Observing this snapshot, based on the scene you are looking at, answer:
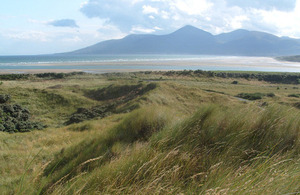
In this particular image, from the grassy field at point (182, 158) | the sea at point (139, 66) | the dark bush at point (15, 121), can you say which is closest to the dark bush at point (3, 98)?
the dark bush at point (15, 121)

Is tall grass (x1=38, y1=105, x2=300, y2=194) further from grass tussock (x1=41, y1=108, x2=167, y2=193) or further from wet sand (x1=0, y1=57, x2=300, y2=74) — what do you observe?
wet sand (x1=0, y1=57, x2=300, y2=74)

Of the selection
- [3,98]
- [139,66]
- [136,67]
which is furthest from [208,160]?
[139,66]

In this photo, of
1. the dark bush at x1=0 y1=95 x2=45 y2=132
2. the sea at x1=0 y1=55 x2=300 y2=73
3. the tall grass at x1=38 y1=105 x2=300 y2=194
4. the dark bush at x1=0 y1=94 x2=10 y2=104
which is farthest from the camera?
the sea at x1=0 y1=55 x2=300 y2=73

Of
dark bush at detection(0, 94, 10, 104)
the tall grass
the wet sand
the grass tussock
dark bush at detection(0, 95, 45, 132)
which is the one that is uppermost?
the wet sand

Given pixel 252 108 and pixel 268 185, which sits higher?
pixel 252 108

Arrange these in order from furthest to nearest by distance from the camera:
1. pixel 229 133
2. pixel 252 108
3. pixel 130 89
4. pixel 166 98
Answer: pixel 130 89
pixel 166 98
pixel 252 108
pixel 229 133

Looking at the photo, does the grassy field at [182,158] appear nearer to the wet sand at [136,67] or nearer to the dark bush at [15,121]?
the dark bush at [15,121]

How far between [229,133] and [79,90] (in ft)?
93.6

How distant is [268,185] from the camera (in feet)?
6.81

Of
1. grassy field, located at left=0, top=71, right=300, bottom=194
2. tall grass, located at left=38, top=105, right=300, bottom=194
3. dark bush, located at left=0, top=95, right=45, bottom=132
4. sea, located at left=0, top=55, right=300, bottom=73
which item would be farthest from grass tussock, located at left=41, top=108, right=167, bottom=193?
sea, located at left=0, top=55, right=300, bottom=73

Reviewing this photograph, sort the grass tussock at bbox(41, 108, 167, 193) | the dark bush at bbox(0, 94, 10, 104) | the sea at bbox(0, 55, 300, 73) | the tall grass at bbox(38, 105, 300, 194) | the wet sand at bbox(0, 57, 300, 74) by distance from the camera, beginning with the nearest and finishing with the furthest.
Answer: the tall grass at bbox(38, 105, 300, 194) → the grass tussock at bbox(41, 108, 167, 193) → the dark bush at bbox(0, 94, 10, 104) → the wet sand at bbox(0, 57, 300, 74) → the sea at bbox(0, 55, 300, 73)

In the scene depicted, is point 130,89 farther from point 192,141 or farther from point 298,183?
point 298,183

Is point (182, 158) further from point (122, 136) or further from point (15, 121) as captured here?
point (15, 121)

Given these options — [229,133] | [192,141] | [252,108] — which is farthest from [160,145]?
[252,108]
